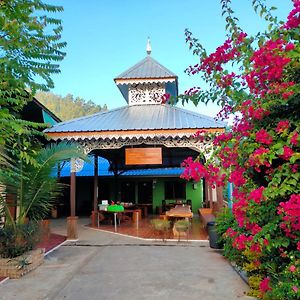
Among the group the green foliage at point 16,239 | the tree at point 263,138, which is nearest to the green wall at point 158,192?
the green foliage at point 16,239

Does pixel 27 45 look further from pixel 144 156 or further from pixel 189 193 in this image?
pixel 189 193

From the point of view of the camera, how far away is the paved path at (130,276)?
15.2 feet

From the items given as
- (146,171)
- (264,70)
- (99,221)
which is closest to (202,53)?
(264,70)

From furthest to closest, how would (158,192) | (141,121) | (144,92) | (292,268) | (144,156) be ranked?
(158,192) → (144,92) → (141,121) → (144,156) → (292,268)

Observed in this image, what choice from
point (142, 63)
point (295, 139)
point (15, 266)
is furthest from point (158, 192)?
point (295, 139)

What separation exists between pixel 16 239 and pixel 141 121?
19.5 feet

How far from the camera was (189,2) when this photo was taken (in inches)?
287

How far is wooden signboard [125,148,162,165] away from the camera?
9.95 m

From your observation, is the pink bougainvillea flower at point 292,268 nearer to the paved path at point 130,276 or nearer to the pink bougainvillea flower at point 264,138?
the pink bougainvillea flower at point 264,138

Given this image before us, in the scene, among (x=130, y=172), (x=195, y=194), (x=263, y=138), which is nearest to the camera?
(x=263, y=138)

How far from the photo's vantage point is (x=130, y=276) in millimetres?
5527

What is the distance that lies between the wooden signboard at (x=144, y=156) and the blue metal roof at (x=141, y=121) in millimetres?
790

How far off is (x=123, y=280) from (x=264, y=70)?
4.14 meters

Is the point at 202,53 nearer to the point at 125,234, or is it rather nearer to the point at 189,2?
the point at 189,2
